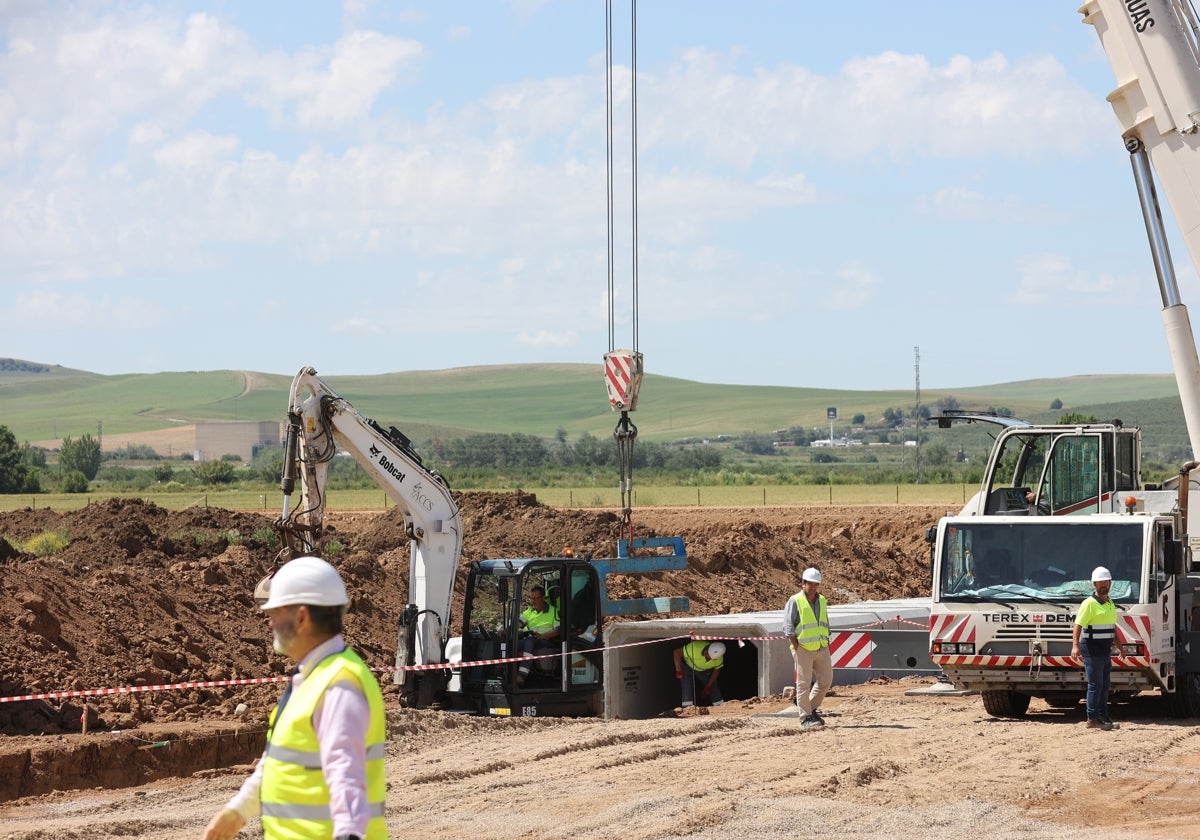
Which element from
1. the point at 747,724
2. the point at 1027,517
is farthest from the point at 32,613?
the point at 1027,517

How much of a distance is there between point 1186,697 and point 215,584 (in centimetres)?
1313

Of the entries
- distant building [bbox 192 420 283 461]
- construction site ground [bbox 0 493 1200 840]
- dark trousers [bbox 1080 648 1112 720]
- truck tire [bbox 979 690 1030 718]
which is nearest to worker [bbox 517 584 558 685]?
construction site ground [bbox 0 493 1200 840]

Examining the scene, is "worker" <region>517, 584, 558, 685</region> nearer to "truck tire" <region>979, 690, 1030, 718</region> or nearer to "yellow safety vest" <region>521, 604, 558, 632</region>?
"yellow safety vest" <region>521, 604, 558, 632</region>

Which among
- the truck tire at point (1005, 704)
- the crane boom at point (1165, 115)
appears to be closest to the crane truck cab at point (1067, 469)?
the crane boom at point (1165, 115)

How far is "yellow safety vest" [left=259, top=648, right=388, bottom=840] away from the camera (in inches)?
181

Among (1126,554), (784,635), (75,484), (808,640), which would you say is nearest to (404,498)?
(784,635)

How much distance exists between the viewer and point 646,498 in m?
70.1

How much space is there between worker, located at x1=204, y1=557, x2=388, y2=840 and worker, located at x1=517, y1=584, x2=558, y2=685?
11400 millimetres

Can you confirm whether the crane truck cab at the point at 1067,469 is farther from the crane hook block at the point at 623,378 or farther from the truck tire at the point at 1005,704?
the crane hook block at the point at 623,378

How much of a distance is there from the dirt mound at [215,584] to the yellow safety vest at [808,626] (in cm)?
562

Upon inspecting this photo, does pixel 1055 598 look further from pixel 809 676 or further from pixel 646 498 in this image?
pixel 646 498

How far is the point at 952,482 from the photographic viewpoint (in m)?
81.1

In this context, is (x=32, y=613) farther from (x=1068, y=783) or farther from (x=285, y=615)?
(x=285, y=615)

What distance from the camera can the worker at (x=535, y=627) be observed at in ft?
52.9
